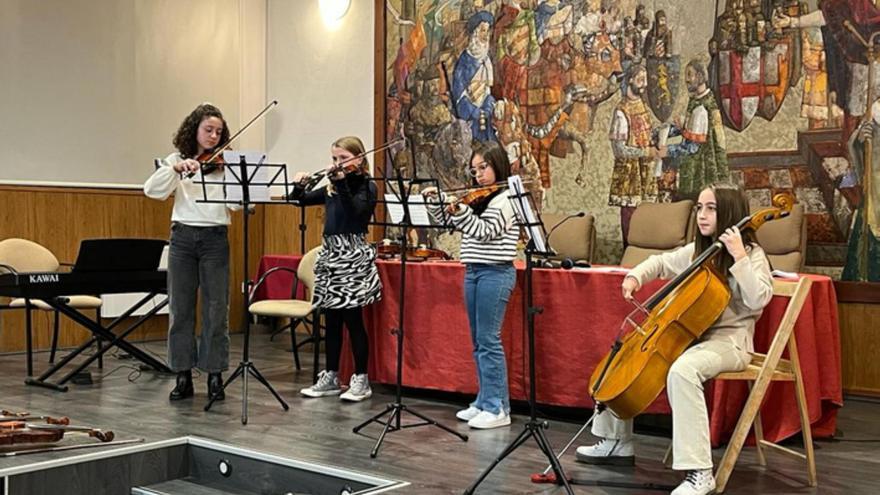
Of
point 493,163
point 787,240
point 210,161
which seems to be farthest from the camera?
point 787,240

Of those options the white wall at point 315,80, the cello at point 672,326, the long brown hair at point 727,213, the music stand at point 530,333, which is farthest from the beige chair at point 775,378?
the white wall at point 315,80

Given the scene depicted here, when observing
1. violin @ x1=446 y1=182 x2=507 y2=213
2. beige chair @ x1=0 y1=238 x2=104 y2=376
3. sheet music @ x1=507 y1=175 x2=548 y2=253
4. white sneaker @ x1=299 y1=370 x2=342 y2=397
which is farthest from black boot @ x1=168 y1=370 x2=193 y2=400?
sheet music @ x1=507 y1=175 x2=548 y2=253

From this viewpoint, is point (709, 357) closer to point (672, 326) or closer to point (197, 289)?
point (672, 326)

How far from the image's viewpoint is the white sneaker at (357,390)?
5.56 metres

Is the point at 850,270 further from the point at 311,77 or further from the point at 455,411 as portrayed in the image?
the point at 311,77

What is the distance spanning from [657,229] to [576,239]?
2.08ft

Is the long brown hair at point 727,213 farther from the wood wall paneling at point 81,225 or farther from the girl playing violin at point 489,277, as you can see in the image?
the wood wall paneling at point 81,225

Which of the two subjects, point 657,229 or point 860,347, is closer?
point 860,347

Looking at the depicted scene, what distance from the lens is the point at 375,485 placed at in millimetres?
3883

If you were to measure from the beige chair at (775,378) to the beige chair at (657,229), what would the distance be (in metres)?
2.23

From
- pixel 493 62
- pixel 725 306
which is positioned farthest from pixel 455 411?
pixel 493 62

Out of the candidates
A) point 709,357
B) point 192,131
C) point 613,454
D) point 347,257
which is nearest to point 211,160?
point 192,131

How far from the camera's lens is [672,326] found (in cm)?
372

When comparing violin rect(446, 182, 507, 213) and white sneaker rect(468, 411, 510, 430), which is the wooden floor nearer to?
white sneaker rect(468, 411, 510, 430)
